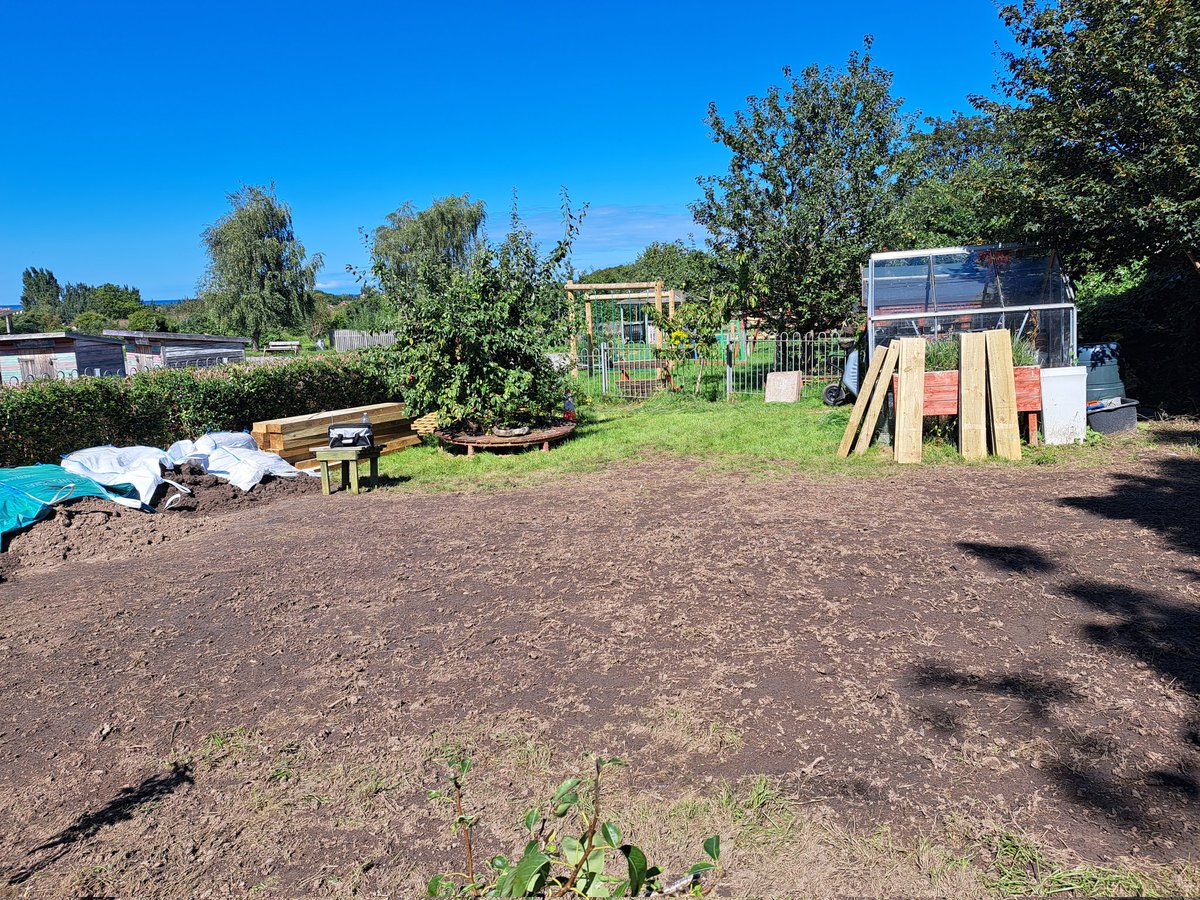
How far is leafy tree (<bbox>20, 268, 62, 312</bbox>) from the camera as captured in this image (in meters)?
105

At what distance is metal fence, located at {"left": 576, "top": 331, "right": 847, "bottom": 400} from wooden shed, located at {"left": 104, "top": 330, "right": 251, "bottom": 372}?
43.6ft

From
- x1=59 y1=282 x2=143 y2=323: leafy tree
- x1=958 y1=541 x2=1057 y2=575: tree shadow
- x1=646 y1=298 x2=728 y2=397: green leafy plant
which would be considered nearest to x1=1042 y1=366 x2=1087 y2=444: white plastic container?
x1=958 y1=541 x2=1057 y2=575: tree shadow

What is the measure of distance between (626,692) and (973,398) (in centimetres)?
743

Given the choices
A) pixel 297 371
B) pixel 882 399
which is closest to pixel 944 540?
pixel 882 399

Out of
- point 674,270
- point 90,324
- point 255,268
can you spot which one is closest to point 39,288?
point 90,324

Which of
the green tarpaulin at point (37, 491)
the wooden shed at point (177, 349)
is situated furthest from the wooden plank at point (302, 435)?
the wooden shed at point (177, 349)

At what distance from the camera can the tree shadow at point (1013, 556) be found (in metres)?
5.93

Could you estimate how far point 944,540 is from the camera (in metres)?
6.66

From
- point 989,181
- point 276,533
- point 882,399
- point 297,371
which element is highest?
point 989,181

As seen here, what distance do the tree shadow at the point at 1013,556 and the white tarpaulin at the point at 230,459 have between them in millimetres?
7827

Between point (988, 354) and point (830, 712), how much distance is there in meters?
7.35

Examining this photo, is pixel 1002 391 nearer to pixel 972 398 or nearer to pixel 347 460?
pixel 972 398

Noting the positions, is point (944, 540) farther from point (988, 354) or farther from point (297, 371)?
point (297, 371)

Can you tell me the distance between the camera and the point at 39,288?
110188 mm
